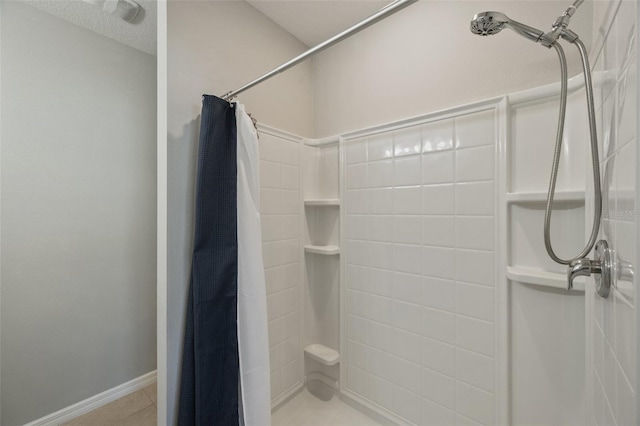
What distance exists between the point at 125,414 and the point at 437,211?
170cm

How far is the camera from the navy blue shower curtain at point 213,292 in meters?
0.98

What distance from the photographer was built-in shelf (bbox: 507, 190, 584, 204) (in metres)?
0.88

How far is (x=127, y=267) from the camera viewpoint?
52.0 inches

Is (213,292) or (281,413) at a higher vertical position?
(213,292)

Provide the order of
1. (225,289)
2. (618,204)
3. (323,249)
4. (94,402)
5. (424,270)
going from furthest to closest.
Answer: (323,249), (424,270), (94,402), (225,289), (618,204)

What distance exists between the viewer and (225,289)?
1.04 m

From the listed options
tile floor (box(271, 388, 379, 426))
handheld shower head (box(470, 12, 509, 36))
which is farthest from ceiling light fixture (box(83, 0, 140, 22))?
tile floor (box(271, 388, 379, 426))

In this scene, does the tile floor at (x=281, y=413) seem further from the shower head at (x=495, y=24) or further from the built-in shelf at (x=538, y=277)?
the shower head at (x=495, y=24)

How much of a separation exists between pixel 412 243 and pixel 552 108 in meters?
0.77

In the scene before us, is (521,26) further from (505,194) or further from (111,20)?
(111,20)

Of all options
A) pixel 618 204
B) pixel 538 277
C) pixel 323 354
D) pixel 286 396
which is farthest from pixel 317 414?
pixel 618 204

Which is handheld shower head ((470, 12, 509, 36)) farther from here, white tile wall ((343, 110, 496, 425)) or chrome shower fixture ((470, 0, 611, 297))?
white tile wall ((343, 110, 496, 425))

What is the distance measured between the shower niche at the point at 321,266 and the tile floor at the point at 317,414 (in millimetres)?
78

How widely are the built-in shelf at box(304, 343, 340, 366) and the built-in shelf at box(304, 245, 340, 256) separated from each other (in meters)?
0.64
